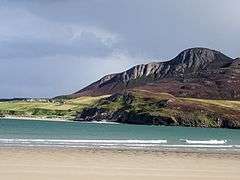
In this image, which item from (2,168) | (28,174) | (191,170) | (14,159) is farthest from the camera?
(14,159)

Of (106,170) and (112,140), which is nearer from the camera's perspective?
(106,170)

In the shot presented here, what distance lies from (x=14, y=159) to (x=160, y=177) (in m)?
12.3

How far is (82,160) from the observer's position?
3944cm

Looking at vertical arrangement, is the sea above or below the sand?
below

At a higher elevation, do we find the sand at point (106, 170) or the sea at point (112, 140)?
the sand at point (106, 170)

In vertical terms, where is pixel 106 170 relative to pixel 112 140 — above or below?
above

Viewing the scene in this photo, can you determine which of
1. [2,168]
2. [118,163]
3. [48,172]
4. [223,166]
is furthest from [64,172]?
[223,166]

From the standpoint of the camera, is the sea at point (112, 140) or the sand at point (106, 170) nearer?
the sand at point (106, 170)

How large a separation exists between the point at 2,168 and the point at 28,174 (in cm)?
315

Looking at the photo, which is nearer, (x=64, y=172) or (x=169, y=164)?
(x=64, y=172)

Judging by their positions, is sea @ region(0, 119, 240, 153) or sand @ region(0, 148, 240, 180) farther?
sea @ region(0, 119, 240, 153)

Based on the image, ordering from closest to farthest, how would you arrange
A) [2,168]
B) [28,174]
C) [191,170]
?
[28,174], [2,168], [191,170]

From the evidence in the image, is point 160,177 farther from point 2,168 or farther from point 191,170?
point 2,168

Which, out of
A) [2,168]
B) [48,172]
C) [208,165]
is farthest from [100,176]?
[208,165]
